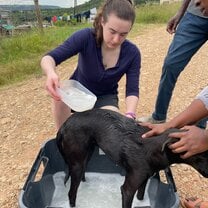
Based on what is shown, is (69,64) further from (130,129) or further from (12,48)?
(130,129)

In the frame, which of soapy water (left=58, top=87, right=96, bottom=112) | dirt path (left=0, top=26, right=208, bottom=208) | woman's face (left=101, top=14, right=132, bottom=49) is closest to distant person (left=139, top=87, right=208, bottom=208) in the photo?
soapy water (left=58, top=87, right=96, bottom=112)

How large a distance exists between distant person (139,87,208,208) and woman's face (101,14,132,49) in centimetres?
73

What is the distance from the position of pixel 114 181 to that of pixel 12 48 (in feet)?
14.7

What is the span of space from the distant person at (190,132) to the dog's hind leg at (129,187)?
0.25m

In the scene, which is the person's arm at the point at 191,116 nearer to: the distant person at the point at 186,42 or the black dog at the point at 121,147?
the black dog at the point at 121,147

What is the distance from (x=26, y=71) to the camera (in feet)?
20.1

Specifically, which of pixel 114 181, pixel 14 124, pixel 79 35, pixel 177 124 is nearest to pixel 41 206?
pixel 114 181

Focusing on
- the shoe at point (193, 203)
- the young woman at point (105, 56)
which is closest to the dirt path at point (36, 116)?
the shoe at point (193, 203)

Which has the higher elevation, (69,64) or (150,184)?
(150,184)

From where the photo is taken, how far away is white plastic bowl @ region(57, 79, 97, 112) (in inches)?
98.7

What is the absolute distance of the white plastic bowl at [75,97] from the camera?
2506 millimetres

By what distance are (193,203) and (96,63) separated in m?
1.28

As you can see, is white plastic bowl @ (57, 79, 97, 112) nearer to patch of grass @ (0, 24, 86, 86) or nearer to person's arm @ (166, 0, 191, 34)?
person's arm @ (166, 0, 191, 34)

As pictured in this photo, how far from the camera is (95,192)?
2.95m
